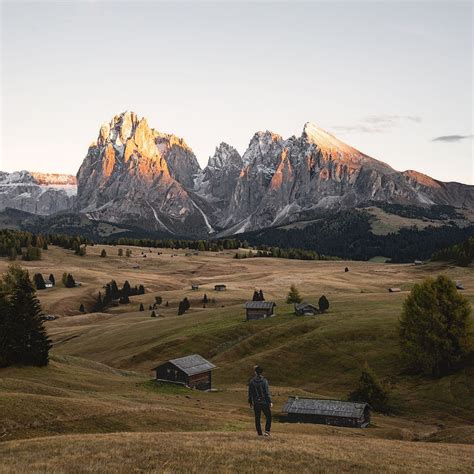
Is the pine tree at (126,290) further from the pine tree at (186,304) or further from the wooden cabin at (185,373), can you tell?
the wooden cabin at (185,373)

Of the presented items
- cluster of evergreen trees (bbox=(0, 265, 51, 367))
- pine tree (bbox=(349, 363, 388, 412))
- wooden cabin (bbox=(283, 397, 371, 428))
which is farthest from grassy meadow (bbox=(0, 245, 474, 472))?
pine tree (bbox=(349, 363, 388, 412))

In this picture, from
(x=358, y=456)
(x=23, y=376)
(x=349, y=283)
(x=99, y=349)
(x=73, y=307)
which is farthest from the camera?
(x=349, y=283)

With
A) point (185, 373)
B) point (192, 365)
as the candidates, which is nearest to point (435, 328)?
point (192, 365)

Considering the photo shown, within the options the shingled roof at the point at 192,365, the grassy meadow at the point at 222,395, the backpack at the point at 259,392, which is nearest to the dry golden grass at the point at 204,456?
the grassy meadow at the point at 222,395

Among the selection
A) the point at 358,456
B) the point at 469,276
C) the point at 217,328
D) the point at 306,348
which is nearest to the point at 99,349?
the point at 217,328

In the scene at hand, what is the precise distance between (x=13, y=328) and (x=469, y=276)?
16005cm

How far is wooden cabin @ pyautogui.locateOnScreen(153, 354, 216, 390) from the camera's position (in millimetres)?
76375

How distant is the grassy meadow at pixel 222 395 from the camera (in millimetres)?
24891

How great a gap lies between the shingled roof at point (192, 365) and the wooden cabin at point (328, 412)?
19136 mm

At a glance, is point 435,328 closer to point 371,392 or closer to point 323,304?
point 371,392

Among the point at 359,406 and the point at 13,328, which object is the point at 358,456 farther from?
the point at 13,328

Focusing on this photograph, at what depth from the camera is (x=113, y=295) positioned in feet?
607

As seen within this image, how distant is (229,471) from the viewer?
21.5 metres

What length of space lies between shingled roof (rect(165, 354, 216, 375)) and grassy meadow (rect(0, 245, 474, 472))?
161 inches
